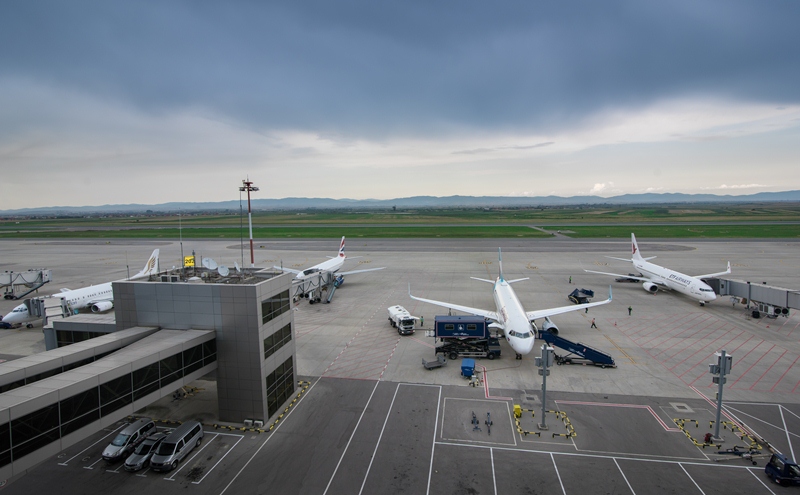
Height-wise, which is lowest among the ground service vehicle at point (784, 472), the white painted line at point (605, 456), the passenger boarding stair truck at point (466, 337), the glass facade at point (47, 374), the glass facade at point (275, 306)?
the white painted line at point (605, 456)

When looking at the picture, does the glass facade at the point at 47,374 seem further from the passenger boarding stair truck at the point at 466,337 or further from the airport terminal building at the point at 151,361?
the passenger boarding stair truck at the point at 466,337

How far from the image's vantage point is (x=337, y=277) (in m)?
69.4

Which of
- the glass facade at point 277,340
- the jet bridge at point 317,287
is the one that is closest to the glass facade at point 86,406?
the glass facade at point 277,340

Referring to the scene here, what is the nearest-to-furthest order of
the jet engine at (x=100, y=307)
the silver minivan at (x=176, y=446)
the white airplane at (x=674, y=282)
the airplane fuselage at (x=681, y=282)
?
the silver minivan at (x=176, y=446)
the jet engine at (x=100, y=307)
the airplane fuselage at (x=681, y=282)
the white airplane at (x=674, y=282)

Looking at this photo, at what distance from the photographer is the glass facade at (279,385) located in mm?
27812

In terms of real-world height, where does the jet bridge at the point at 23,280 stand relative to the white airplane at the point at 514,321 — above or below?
above

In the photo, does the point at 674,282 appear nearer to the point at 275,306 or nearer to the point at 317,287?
the point at 317,287

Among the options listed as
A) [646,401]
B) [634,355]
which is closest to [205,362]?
[646,401]

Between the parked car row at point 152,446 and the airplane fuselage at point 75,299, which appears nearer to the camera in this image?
the parked car row at point 152,446

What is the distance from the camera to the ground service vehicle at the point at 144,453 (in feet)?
73.6

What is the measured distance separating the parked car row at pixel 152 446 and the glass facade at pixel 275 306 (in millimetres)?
7704

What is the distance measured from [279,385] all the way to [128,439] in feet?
30.2

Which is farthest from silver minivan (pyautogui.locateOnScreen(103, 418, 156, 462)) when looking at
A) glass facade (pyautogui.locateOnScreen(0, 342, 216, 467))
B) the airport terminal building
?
glass facade (pyautogui.locateOnScreen(0, 342, 216, 467))

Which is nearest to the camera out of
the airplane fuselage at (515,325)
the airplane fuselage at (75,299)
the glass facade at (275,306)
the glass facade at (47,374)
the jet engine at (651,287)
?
the glass facade at (47,374)
